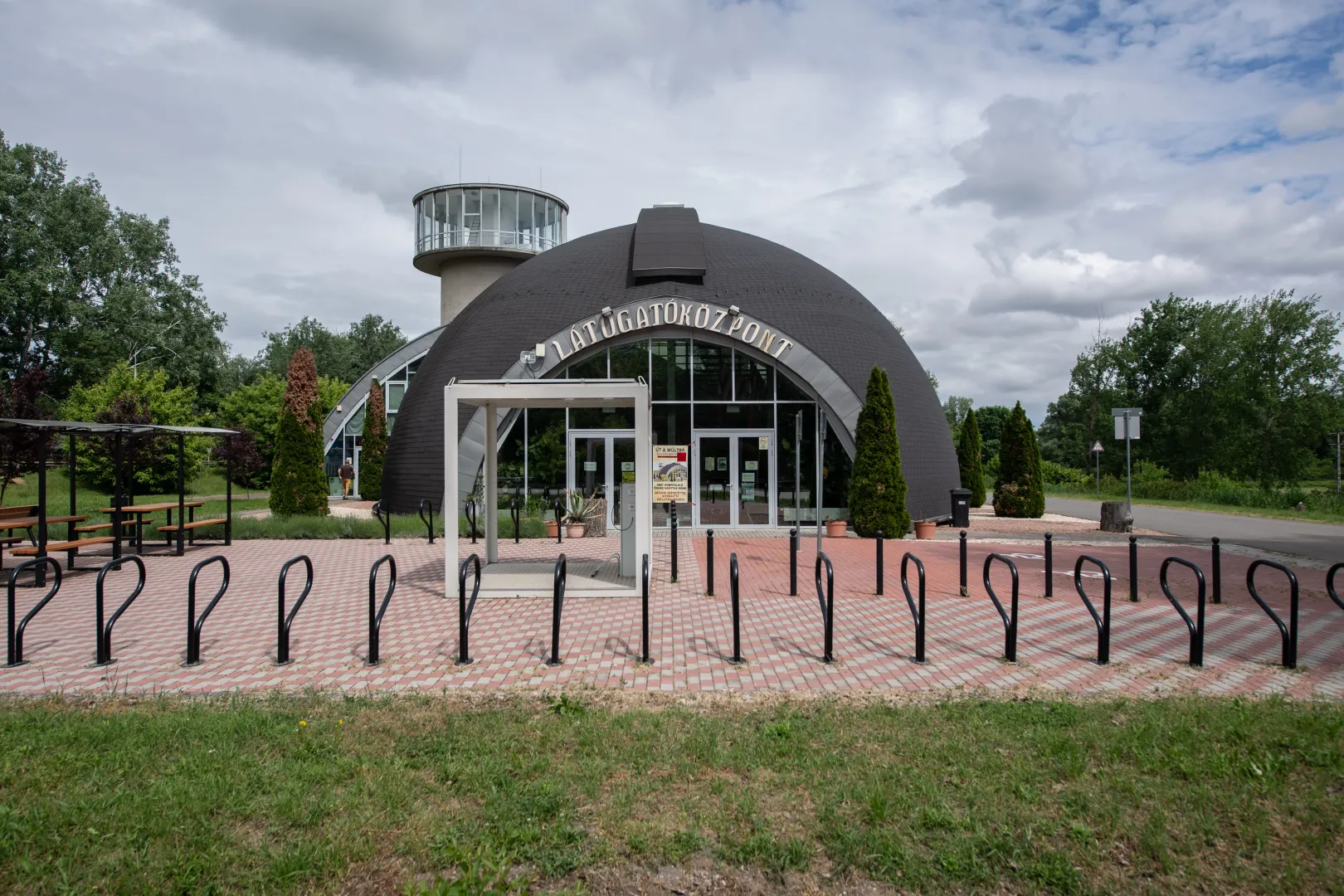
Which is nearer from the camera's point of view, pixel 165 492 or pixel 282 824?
pixel 282 824

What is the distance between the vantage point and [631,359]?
19406mm

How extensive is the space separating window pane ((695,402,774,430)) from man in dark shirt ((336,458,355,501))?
1715 cm

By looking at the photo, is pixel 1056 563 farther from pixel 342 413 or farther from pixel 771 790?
pixel 342 413

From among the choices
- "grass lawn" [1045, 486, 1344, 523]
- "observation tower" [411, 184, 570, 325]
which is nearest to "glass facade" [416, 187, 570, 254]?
"observation tower" [411, 184, 570, 325]

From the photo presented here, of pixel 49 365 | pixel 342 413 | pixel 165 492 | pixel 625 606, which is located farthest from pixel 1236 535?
pixel 49 365

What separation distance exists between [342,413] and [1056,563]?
2514 cm

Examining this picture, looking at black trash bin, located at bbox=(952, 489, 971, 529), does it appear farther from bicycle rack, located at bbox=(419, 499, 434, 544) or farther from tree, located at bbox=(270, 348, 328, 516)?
tree, located at bbox=(270, 348, 328, 516)

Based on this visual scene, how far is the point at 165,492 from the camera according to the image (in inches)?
1286

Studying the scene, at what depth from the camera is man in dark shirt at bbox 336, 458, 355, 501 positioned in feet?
99.6

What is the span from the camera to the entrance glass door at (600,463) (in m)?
19.2

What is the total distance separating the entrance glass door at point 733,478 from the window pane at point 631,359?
215 centimetres

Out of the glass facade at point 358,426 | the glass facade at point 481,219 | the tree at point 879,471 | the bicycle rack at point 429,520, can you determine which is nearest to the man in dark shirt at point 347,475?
the glass facade at point 358,426

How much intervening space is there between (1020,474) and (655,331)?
12.2 meters

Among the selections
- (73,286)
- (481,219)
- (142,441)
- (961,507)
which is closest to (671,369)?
(961,507)
